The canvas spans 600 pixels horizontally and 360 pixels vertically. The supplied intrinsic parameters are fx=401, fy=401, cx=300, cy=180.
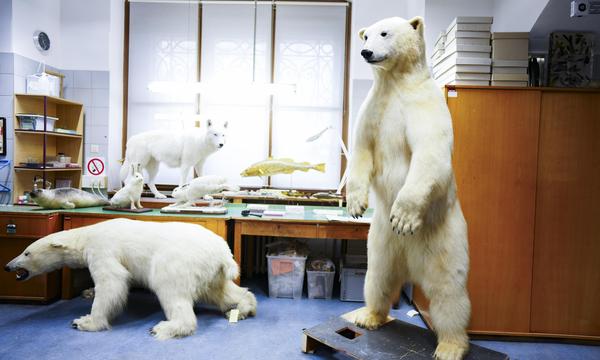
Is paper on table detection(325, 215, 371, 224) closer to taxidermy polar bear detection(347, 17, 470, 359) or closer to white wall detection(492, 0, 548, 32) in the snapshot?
taxidermy polar bear detection(347, 17, 470, 359)

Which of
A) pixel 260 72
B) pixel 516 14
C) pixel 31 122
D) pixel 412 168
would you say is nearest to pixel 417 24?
pixel 412 168

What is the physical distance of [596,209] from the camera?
2686 mm

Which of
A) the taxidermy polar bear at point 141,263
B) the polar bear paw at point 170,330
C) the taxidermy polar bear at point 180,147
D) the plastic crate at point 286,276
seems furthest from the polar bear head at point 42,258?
the plastic crate at point 286,276

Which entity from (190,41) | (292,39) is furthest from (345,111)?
(190,41)

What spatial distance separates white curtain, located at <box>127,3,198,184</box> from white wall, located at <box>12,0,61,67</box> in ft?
2.75

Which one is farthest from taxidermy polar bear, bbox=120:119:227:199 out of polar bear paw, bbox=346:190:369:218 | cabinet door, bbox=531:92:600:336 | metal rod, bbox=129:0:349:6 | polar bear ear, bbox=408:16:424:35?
cabinet door, bbox=531:92:600:336

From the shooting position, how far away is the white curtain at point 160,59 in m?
5.20

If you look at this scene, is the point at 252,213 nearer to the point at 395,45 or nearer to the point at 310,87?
the point at 395,45

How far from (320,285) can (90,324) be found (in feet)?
5.99

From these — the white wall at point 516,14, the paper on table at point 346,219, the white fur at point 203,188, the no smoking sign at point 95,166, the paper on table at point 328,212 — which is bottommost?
the paper on table at point 346,219

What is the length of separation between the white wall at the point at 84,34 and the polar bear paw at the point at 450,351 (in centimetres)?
476

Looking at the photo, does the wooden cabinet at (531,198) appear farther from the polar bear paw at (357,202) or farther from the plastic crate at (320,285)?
the plastic crate at (320,285)

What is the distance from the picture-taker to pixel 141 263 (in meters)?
2.71

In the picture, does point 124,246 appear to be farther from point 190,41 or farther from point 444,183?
point 190,41
